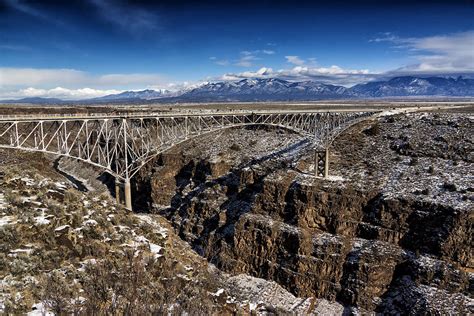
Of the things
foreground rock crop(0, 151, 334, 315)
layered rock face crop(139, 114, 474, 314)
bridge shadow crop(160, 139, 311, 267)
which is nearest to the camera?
foreground rock crop(0, 151, 334, 315)

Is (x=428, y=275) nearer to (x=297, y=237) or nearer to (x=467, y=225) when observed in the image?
(x=467, y=225)

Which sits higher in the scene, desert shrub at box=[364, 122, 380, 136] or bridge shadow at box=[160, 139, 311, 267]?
desert shrub at box=[364, 122, 380, 136]

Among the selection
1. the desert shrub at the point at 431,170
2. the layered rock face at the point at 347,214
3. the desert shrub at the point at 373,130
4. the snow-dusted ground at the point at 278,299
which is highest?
the desert shrub at the point at 373,130

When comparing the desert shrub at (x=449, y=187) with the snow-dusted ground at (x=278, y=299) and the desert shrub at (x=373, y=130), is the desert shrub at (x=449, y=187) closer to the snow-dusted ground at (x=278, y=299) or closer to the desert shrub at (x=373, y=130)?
the snow-dusted ground at (x=278, y=299)

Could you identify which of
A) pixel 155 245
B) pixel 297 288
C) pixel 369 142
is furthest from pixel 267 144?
pixel 155 245

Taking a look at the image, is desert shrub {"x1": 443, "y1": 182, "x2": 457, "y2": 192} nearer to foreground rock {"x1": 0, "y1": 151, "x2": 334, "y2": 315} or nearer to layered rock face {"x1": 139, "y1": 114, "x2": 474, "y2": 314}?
layered rock face {"x1": 139, "y1": 114, "x2": 474, "y2": 314}

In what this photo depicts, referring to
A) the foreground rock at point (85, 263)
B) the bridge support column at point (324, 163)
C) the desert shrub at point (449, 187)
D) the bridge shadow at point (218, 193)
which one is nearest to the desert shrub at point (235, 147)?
the bridge shadow at point (218, 193)

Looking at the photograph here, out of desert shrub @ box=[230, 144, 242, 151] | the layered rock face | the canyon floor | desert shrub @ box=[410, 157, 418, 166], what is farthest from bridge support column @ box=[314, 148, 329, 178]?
desert shrub @ box=[230, 144, 242, 151]
